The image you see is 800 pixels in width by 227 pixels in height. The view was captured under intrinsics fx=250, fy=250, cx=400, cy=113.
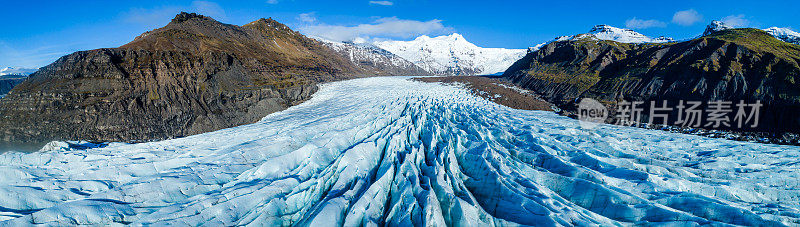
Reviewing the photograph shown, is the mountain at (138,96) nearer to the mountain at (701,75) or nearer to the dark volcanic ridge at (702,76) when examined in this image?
the dark volcanic ridge at (702,76)

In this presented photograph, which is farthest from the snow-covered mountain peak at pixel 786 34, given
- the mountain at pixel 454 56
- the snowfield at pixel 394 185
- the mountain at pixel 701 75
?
the mountain at pixel 454 56

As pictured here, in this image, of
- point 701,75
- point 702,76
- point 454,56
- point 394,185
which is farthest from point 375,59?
point 394,185

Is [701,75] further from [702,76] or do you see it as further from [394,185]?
[394,185]

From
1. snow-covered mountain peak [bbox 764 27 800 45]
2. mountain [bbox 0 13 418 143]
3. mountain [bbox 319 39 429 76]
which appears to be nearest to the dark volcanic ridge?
snow-covered mountain peak [bbox 764 27 800 45]

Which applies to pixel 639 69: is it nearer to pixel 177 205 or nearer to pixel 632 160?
pixel 632 160

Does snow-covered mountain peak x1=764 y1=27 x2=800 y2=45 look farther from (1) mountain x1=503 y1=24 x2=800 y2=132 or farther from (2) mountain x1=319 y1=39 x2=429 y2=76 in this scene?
(2) mountain x1=319 y1=39 x2=429 y2=76
